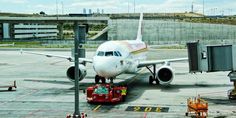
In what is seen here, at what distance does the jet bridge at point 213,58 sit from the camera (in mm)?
29578

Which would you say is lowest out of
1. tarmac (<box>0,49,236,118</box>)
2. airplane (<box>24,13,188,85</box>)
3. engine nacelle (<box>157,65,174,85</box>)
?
tarmac (<box>0,49,236,118</box>)

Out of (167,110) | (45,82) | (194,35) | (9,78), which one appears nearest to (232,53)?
(167,110)

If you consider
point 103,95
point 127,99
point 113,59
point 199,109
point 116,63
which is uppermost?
point 113,59

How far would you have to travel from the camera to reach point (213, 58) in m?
29.9

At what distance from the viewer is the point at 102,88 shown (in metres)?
29.1

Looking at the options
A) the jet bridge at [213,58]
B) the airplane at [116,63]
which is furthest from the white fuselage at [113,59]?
the jet bridge at [213,58]

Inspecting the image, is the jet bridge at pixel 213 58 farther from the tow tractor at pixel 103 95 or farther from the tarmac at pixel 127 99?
the tow tractor at pixel 103 95

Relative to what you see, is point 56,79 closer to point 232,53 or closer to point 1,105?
point 1,105

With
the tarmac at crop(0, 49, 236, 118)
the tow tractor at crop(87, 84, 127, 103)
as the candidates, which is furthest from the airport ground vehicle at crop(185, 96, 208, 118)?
the tow tractor at crop(87, 84, 127, 103)

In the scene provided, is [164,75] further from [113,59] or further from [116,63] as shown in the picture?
[113,59]

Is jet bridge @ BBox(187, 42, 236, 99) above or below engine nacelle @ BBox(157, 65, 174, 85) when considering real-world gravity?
above

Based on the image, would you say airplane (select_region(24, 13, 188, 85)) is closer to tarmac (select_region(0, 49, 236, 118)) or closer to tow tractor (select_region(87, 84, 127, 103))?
tarmac (select_region(0, 49, 236, 118))

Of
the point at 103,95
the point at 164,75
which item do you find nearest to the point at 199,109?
the point at 103,95

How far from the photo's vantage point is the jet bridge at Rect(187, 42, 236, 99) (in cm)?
2958
